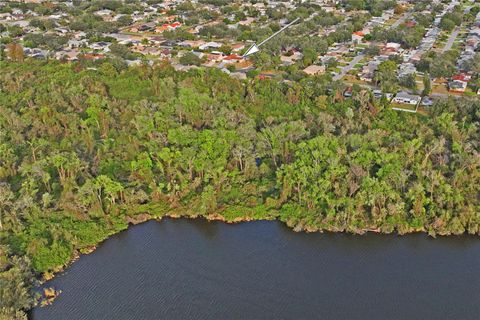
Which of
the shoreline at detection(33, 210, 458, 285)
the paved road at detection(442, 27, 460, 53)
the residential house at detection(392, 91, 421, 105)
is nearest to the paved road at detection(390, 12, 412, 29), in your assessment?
the paved road at detection(442, 27, 460, 53)

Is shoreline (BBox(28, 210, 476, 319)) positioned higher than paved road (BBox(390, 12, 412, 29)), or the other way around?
paved road (BBox(390, 12, 412, 29))

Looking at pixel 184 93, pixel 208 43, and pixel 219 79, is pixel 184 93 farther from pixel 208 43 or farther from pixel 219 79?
pixel 208 43

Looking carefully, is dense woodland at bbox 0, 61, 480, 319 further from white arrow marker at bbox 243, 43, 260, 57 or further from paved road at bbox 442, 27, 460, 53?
paved road at bbox 442, 27, 460, 53

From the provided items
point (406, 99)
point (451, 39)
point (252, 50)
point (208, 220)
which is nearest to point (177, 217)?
point (208, 220)

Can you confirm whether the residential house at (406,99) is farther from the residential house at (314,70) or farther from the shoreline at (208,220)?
the shoreline at (208,220)

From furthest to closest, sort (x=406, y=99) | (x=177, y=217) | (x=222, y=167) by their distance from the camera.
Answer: (x=406, y=99)
(x=222, y=167)
(x=177, y=217)


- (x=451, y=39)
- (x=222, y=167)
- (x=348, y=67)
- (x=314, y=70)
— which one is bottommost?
(x=348, y=67)

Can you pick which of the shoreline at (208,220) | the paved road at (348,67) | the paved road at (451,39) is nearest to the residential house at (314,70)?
the paved road at (348,67)

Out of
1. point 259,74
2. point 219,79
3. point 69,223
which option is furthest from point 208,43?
point 69,223

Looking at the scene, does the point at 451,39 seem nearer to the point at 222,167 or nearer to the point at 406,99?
the point at 406,99

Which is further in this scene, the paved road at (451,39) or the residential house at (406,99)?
the paved road at (451,39)
